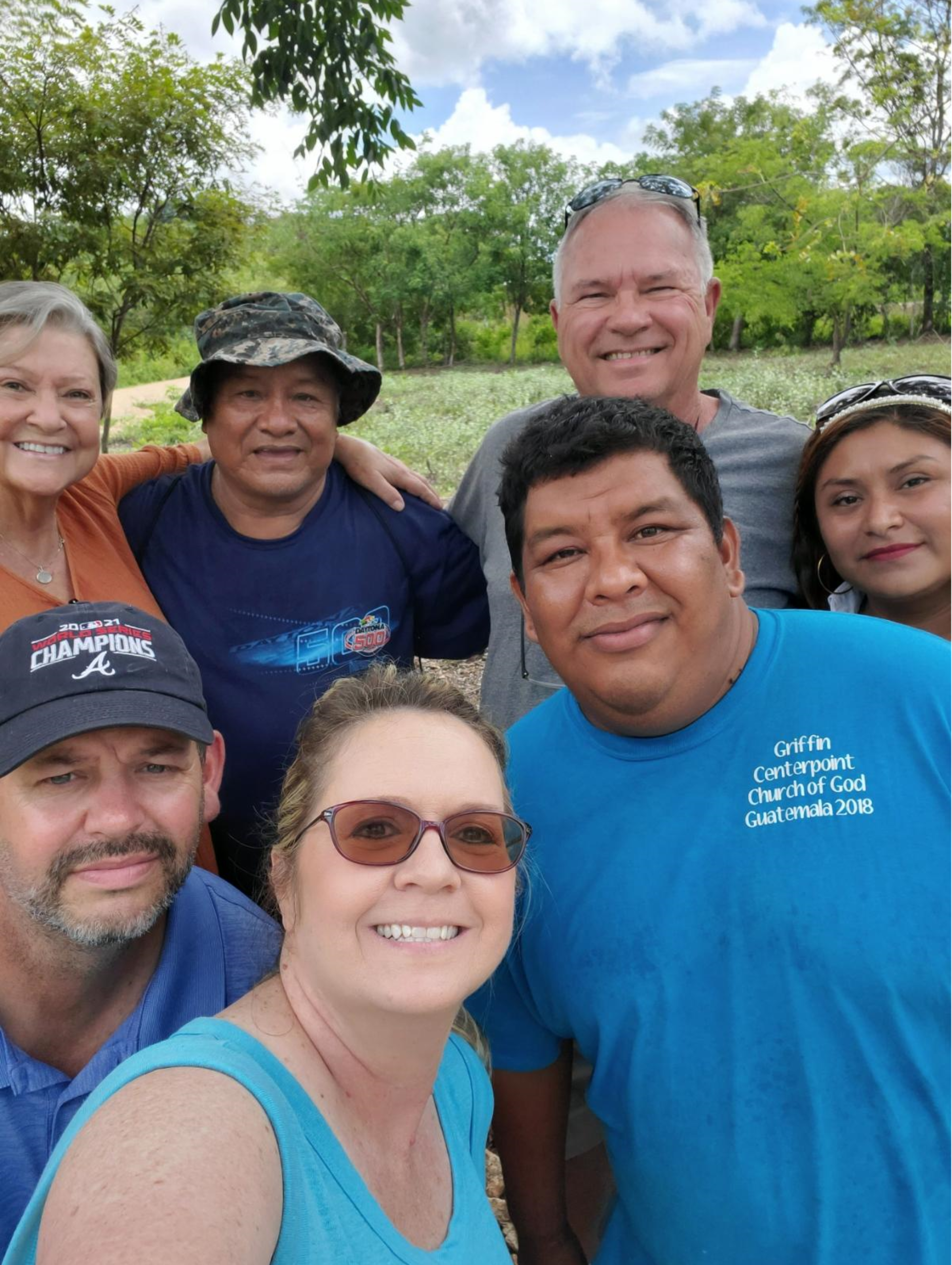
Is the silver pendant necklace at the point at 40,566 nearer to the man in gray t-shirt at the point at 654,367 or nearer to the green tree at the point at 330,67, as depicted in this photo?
the man in gray t-shirt at the point at 654,367

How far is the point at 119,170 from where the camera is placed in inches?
374

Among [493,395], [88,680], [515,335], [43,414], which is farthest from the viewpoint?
[515,335]

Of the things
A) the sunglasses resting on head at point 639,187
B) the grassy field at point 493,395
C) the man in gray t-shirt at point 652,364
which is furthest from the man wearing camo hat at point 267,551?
the grassy field at point 493,395

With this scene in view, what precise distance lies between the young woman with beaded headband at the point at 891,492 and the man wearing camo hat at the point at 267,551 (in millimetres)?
1519

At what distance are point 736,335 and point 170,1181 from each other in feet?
141

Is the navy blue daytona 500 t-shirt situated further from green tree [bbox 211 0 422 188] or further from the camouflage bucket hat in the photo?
green tree [bbox 211 0 422 188]

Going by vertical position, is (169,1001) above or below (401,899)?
below

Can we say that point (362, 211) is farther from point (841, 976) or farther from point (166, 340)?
point (841, 976)

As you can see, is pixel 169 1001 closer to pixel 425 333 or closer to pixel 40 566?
pixel 40 566

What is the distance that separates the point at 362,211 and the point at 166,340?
1578 inches

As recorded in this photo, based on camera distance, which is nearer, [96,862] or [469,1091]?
[469,1091]

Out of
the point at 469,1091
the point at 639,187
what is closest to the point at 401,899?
the point at 469,1091

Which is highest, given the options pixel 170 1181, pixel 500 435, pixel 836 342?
pixel 836 342

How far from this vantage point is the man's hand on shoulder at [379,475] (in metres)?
3.71
